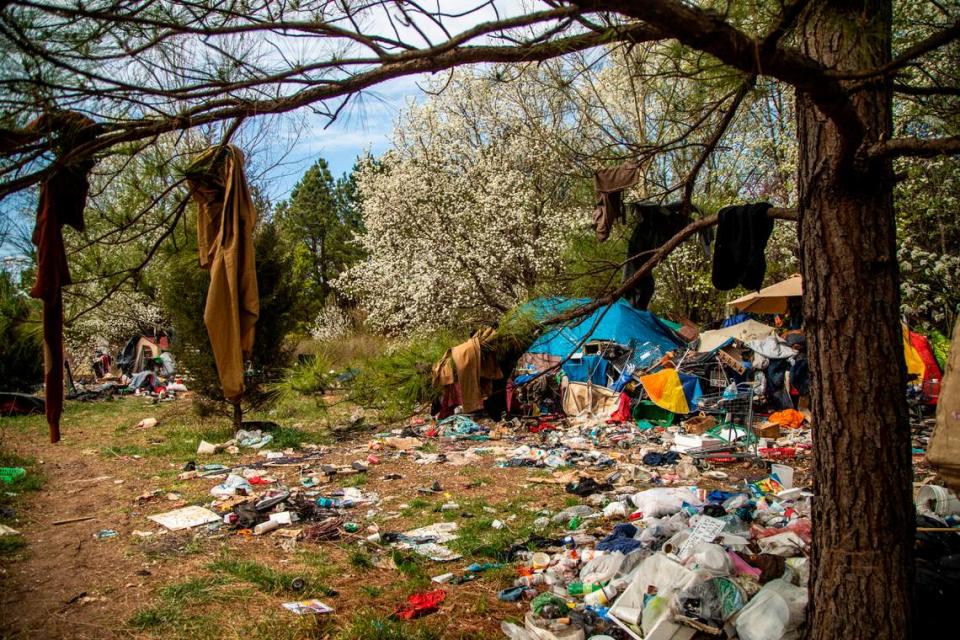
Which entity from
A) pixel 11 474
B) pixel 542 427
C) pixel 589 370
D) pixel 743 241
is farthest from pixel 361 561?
pixel 589 370

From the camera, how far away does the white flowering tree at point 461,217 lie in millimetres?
16891

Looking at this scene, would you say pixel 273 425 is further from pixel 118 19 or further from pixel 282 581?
pixel 118 19

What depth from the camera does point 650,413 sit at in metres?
10.7

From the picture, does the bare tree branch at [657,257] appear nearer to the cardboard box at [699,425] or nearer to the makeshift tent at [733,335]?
the cardboard box at [699,425]

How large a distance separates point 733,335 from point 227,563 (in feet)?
29.4

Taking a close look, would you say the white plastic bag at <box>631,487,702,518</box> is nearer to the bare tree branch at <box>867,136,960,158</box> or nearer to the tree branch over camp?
the tree branch over camp

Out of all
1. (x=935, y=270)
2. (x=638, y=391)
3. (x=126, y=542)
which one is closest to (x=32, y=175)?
(x=126, y=542)

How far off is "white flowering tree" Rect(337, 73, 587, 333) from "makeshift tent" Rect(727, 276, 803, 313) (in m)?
4.42

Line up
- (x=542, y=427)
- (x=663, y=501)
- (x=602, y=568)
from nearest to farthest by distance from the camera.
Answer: (x=602, y=568) < (x=663, y=501) < (x=542, y=427)

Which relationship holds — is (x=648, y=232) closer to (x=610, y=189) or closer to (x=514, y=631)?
(x=610, y=189)

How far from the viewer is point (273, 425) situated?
1034cm

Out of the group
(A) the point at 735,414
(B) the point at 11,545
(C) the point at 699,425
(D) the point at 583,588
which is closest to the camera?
(D) the point at 583,588

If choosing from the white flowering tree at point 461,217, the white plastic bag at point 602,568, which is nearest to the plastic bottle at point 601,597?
the white plastic bag at point 602,568

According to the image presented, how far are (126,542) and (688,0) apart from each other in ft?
17.5
